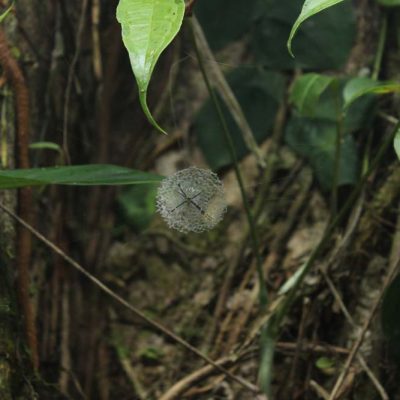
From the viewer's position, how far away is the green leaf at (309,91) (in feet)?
3.59

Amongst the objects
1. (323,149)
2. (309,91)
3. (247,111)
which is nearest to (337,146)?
(309,91)

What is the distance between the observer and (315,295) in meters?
1.29

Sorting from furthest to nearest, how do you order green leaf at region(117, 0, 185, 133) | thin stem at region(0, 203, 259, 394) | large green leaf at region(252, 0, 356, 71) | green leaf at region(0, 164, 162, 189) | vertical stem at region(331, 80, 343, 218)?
large green leaf at region(252, 0, 356, 71)
vertical stem at region(331, 80, 343, 218)
thin stem at region(0, 203, 259, 394)
green leaf at region(0, 164, 162, 189)
green leaf at region(117, 0, 185, 133)

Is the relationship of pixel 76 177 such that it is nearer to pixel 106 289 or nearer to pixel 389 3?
pixel 106 289

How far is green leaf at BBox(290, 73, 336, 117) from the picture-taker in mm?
1093

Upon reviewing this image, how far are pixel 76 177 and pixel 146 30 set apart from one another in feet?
1.04

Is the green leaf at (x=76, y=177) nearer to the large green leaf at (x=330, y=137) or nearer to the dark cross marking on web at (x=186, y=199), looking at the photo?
the dark cross marking on web at (x=186, y=199)

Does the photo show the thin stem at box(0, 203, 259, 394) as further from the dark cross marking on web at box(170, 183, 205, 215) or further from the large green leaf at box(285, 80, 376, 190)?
the large green leaf at box(285, 80, 376, 190)

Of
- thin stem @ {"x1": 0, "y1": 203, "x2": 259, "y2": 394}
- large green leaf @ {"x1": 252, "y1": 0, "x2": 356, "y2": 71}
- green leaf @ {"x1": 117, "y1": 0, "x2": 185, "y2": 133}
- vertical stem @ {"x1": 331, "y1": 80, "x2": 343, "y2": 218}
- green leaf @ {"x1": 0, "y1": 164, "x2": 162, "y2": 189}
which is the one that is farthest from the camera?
large green leaf @ {"x1": 252, "y1": 0, "x2": 356, "y2": 71}

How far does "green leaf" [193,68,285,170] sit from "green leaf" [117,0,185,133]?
853 millimetres

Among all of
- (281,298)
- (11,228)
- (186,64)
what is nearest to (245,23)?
(186,64)

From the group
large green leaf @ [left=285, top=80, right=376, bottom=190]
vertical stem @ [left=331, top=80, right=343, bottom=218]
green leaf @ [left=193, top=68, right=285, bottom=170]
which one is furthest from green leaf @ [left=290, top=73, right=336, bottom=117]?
green leaf @ [left=193, top=68, right=285, bottom=170]

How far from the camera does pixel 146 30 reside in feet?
1.86

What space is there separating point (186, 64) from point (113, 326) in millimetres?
713
